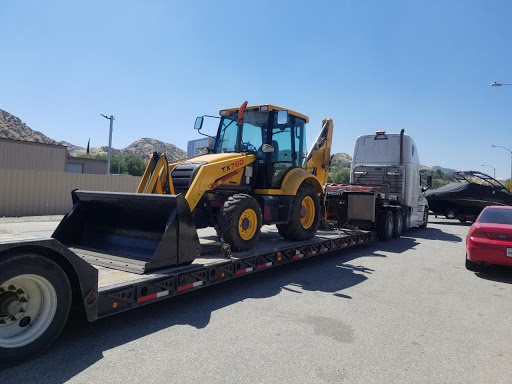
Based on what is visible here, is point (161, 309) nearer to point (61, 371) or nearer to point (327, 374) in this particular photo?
point (61, 371)

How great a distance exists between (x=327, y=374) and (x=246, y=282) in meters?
3.29

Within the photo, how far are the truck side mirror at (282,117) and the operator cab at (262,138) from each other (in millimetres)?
123

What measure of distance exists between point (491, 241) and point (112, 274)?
7.05 meters

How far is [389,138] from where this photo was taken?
14.2 meters

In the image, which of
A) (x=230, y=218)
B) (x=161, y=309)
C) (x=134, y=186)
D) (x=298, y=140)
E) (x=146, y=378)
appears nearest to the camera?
(x=146, y=378)

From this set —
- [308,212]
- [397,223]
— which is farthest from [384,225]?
[308,212]

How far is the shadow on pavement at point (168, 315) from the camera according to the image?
3430 millimetres

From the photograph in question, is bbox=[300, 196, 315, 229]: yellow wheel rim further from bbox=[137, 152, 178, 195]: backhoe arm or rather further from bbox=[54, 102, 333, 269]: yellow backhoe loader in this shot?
bbox=[137, 152, 178, 195]: backhoe arm

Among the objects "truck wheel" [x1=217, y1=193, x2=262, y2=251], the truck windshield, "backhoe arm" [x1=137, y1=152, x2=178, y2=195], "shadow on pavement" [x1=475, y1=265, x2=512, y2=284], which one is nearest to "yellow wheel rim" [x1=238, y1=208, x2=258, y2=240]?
"truck wheel" [x1=217, y1=193, x2=262, y2=251]

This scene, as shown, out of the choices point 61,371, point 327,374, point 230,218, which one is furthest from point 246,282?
point 61,371

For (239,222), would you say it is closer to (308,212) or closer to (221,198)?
(221,198)

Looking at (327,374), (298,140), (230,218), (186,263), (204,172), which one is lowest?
(327,374)

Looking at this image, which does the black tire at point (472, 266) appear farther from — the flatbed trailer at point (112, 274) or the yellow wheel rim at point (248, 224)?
the yellow wheel rim at point (248, 224)

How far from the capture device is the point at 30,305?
139 inches
